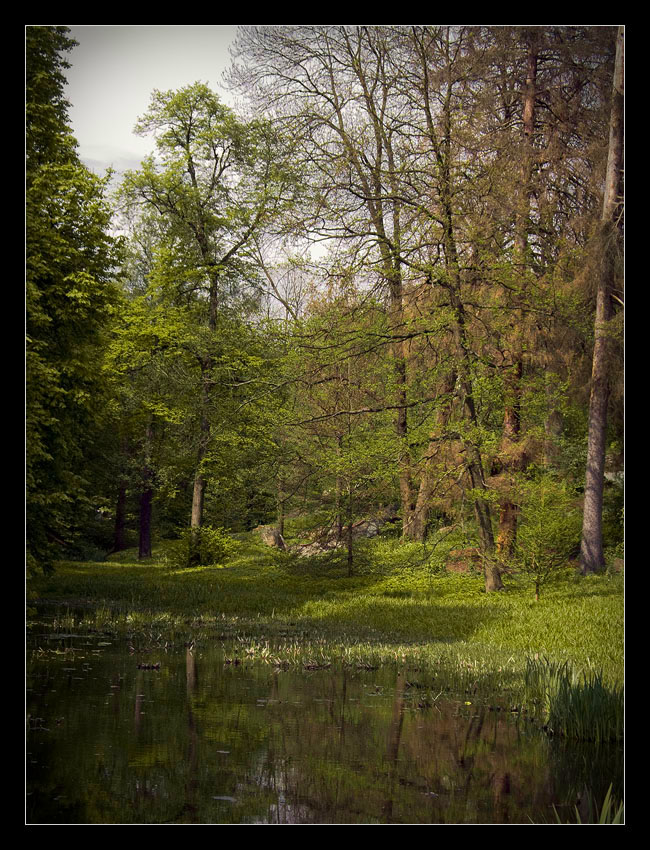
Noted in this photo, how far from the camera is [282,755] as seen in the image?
5.04 metres

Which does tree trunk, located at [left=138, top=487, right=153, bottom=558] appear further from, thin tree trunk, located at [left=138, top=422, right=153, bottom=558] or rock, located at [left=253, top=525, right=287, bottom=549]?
rock, located at [left=253, top=525, right=287, bottom=549]

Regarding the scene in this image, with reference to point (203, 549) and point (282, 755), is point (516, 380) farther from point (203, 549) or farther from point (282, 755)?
point (282, 755)

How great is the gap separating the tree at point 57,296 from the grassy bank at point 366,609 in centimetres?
209

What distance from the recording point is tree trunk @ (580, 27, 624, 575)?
12336mm

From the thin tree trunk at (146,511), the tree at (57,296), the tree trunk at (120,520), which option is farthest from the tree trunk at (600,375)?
the tree trunk at (120,520)

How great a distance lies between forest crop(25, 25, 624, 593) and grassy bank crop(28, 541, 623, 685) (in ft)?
3.77

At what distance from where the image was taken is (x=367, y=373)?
16.6m

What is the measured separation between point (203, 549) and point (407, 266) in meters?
9.28

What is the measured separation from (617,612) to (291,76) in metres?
8.78

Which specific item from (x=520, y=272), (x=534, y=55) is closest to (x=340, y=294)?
(x=520, y=272)

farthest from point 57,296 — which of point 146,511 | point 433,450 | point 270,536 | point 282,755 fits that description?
point 146,511

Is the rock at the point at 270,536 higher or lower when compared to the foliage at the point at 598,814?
lower

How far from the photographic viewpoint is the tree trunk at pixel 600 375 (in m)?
12.3

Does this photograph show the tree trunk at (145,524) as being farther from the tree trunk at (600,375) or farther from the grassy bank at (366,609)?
the tree trunk at (600,375)
